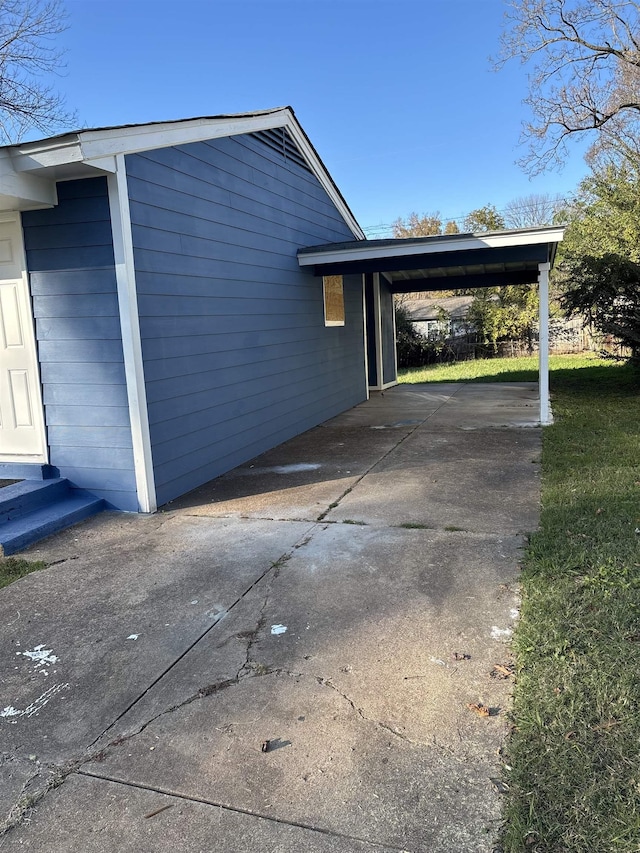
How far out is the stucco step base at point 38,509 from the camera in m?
4.32

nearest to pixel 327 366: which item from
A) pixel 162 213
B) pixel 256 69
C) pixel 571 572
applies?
pixel 162 213

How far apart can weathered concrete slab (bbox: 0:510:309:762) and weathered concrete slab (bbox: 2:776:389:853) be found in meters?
0.31

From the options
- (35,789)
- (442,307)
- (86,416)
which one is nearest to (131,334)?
(86,416)

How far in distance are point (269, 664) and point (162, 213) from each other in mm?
4145

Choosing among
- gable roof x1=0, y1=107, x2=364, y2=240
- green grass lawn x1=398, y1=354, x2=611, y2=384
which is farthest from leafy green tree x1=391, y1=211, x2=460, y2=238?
gable roof x1=0, y1=107, x2=364, y2=240

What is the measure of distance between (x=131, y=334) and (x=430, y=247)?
4430 millimetres

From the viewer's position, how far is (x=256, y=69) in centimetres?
1611

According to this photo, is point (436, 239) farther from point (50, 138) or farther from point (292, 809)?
point (292, 809)

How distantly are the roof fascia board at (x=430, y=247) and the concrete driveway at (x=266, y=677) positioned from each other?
12.2 feet

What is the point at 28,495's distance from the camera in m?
4.71

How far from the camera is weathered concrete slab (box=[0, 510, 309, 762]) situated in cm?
240

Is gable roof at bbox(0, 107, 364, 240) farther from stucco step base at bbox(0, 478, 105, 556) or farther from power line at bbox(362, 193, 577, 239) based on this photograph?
power line at bbox(362, 193, 577, 239)

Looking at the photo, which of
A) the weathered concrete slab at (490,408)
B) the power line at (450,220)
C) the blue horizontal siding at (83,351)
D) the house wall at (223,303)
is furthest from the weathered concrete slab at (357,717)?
the power line at (450,220)

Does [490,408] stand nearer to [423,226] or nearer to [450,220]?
[450,220]
